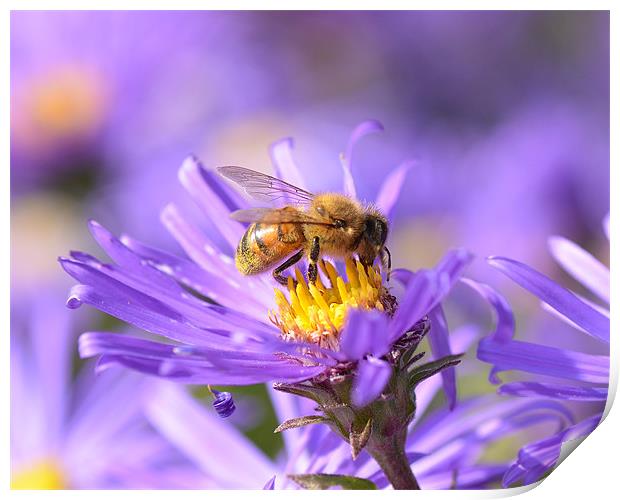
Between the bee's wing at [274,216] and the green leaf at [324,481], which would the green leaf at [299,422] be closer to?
the green leaf at [324,481]

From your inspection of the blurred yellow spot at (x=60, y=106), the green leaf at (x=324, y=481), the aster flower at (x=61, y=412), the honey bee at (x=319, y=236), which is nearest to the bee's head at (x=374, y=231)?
the honey bee at (x=319, y=236)

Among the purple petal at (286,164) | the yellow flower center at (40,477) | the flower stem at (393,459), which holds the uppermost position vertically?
the purple petal at (286,164)

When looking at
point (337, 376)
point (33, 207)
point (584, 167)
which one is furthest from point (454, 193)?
point (337, 376)

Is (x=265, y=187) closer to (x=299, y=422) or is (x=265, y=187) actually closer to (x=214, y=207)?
(x=214, y=207)

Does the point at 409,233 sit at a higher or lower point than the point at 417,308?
lower

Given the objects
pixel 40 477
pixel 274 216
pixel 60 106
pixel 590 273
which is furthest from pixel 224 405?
pixel 60 106
